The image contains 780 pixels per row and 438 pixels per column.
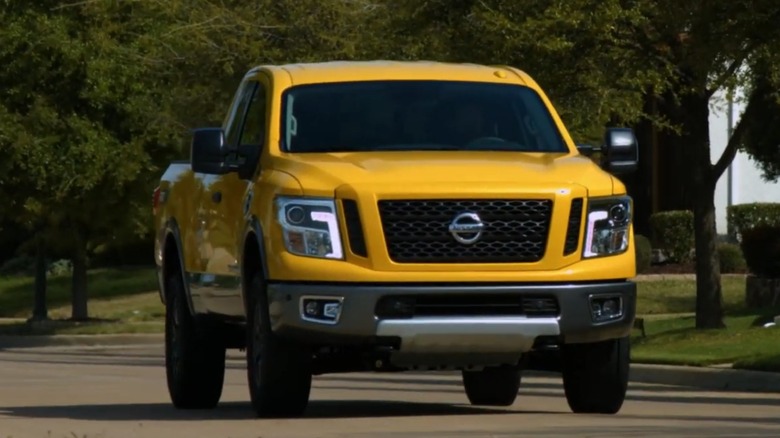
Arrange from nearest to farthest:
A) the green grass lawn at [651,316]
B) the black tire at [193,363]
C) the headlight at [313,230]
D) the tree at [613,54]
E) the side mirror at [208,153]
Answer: the headlight at [313,230], the side mirror at [208,153], the black tire at [193,363], the green grass lawn at [651,316], the tree at [613,54]

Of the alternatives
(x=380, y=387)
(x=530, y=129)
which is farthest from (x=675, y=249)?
(x=530, y=129)

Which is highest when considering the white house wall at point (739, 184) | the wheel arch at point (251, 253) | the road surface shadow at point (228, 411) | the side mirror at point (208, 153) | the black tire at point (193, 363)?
the side mirror at point (208, 153)

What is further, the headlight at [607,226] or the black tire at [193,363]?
the black tire at [193,363]

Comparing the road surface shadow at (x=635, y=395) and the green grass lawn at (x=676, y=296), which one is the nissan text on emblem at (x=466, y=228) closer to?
the road surface shadow at (x=635, y=395)

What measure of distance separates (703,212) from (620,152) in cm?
1050

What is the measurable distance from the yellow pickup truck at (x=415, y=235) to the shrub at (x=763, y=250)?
638 inches

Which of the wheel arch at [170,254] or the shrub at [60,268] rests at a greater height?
the wheel arch at [170,254]

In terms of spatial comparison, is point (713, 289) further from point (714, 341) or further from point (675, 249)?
point (675, 249)

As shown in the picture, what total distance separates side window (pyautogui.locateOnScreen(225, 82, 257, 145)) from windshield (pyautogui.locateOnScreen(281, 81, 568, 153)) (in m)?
0.83

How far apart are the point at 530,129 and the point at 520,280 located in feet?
5.66

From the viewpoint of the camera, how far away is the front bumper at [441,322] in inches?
438

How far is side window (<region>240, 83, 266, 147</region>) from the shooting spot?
41.7ft

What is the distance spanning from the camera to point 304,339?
445 inches

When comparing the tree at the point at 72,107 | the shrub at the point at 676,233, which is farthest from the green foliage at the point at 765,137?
the tree at the point at 72,107
